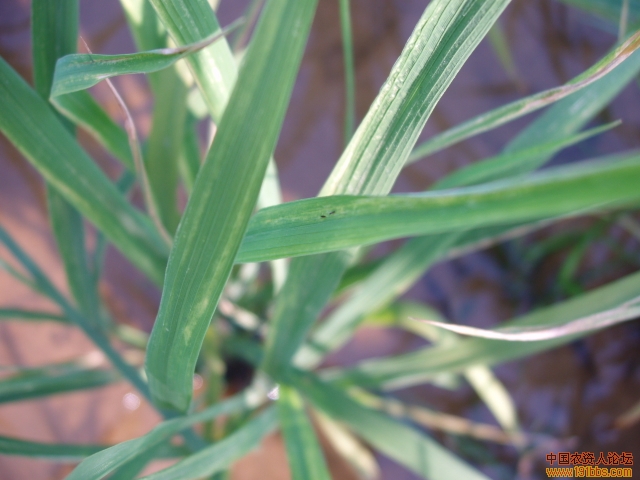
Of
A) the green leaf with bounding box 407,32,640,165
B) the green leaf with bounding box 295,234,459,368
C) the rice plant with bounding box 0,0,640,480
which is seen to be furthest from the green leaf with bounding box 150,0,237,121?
the green leaf with bounding box 295,234,459,368

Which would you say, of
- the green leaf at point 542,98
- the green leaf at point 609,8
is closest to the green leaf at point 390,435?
the green leaf at point 542,98

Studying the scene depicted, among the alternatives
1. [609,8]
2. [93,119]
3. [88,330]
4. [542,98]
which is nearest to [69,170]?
[93,119]

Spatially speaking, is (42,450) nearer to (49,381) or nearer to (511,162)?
(49,381)

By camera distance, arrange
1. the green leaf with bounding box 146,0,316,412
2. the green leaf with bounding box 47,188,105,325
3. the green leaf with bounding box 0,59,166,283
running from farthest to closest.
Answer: the green leaf with bounding box 47,188,105,325 → the green leaf with bounding box 0,59,166,283 → the green leaf with bounding box 146,0,316,412

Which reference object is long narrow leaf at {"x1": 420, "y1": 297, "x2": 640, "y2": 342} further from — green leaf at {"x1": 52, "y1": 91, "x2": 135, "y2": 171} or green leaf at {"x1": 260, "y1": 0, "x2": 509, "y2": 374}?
green leaf at {"x1": 52, "y1": 91, "x2": 135, "y2": 171}

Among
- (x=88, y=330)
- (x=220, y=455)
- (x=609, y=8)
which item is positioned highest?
(x=609, y=8)

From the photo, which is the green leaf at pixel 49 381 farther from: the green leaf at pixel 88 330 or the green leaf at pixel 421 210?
the green leaf at pixel 421 210
